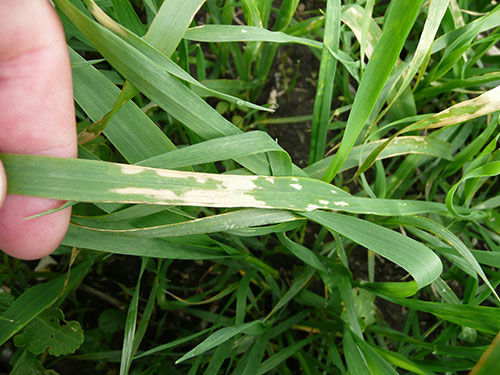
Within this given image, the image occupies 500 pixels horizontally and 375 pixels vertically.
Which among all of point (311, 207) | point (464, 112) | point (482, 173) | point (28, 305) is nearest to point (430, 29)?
point (464, 112)

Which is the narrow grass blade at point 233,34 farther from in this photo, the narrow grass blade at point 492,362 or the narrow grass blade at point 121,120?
the narrow grass blade at point 492,362

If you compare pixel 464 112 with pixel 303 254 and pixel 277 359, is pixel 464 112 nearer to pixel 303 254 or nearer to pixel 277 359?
pixel 303 254

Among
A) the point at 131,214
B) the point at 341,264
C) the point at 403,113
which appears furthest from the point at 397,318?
the point at 131,214

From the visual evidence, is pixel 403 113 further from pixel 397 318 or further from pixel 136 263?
pixel 136 263

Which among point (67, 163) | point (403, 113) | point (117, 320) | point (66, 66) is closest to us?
point (67, 163)

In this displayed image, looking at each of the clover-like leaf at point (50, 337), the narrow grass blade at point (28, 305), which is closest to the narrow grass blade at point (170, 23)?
the narrow grass blade at point (28, 305)

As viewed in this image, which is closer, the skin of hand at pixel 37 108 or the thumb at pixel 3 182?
the thumb at pixel 3 182

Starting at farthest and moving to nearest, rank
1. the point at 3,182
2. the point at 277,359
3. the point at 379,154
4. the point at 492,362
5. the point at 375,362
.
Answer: the point at 277,359 → the point at 379,154 → the point at 375,362 → the point at 3,182 → the point at 492,362

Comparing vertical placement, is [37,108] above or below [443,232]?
above
